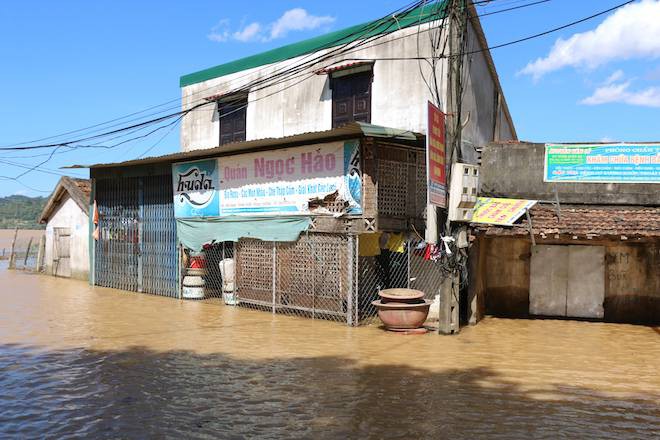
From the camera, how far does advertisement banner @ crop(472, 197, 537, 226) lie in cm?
1266

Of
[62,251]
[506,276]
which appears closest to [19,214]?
[62,251]

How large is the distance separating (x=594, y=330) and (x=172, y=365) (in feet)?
29.9

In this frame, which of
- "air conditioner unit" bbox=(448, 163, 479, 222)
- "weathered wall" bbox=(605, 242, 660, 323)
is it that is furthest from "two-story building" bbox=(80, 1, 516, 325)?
"weathered wall" bbox=(605, 242, 660, 323)

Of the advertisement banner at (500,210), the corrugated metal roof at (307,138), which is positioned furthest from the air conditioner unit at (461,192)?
the corrugated metal roof at (307,138)

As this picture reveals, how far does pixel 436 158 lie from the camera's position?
11.1 metres

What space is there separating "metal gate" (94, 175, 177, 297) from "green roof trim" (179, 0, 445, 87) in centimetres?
467

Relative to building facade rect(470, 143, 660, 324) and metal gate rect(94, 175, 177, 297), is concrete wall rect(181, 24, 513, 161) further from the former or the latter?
metal gate rect(94, 175, 177, 297)

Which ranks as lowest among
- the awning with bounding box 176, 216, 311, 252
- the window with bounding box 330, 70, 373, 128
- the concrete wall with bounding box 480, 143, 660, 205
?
the awning with bounding box 176, 216, 311, 252

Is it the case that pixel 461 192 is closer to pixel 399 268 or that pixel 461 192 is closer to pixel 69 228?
pixel 399 268

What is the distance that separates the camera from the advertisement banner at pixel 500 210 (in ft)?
41.5

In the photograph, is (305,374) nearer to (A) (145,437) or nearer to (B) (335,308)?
(A) (145,437)

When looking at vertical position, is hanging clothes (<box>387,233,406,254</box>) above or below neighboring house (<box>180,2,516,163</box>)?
below

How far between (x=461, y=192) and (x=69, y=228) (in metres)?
18.0

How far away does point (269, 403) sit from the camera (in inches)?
279
